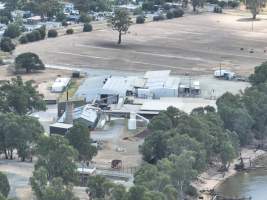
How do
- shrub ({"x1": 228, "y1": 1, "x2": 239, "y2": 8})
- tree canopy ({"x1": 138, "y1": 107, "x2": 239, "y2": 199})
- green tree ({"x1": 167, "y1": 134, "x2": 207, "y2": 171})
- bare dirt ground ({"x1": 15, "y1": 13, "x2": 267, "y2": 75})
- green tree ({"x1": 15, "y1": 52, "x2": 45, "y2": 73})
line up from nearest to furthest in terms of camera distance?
1. tree canopy ({"x1": 138, "y1": 107, "x2": 239, "y2": 199})
2. green tree ({"x1": 167, "y1": 134, "x2": 207, "y2": 171})
3. green tree ({"x1": 15, "y1": 52, "x2": 45, "y2": 73})
4. bare dirt ground ({"x1": 15, "y1": 13, "x2": 267, "y2": 75})
5. shrub ({"x1": 228, "y1": 1, "x2": 239, "y2": 8})

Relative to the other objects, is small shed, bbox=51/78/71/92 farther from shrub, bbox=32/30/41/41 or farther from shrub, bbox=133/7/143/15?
shrub, bbox=133/7/143/15

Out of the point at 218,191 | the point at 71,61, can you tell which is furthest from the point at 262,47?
the point at 218,191

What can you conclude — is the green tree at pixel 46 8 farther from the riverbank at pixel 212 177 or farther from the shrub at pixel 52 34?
the riverbank at pixel 212 177

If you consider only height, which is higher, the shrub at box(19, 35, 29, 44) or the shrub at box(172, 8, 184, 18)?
the shrub at box(172, 8, 184, 18)

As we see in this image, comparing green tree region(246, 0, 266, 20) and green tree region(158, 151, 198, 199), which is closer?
green tree region(158, 151, 198, 199)

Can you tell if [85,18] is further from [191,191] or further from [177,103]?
[191,191]

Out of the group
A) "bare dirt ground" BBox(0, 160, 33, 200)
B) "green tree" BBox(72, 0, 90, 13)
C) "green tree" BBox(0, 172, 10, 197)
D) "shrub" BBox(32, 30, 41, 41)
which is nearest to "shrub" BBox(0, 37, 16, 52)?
"shrub" BBox(32, 30, 41, 41)

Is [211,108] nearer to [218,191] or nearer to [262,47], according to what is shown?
[218,191]
